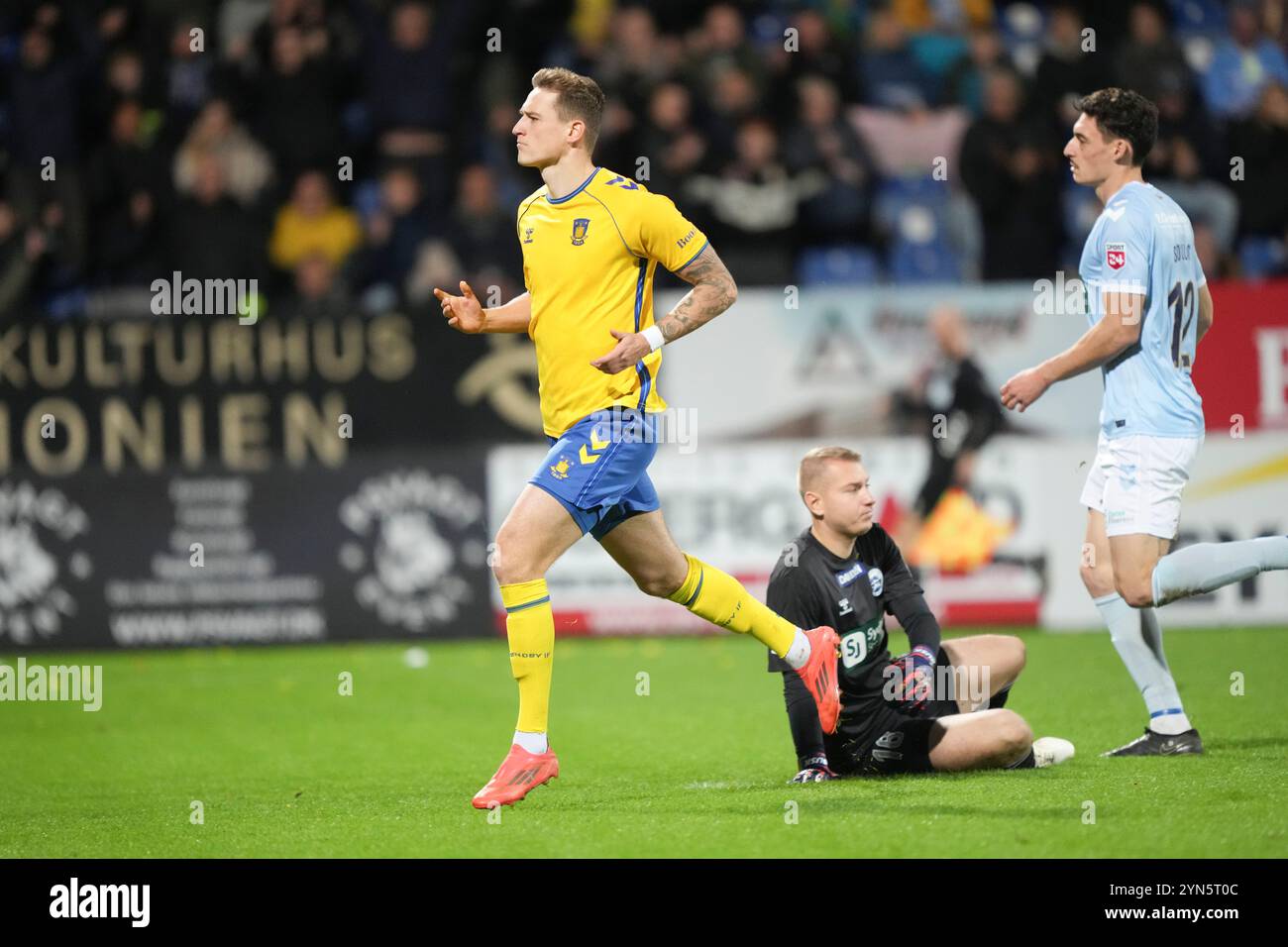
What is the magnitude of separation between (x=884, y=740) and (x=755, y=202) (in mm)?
7749

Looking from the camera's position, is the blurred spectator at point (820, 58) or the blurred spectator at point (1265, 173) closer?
the blurred spectator at point (1265, 173)

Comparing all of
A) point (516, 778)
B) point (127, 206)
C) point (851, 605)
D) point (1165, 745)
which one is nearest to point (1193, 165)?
point (127, 206)

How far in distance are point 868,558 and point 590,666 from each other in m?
4.60

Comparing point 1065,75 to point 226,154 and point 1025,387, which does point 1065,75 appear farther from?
point 1025,387

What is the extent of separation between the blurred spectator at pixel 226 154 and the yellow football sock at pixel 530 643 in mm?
8644

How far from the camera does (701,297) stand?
6.04 meters

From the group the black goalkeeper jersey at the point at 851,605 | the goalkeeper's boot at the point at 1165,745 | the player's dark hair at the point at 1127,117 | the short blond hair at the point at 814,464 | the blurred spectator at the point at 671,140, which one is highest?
the blurred spectator at the point at 671,140

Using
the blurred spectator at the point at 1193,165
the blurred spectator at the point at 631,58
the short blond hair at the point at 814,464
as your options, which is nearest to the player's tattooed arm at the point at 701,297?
the short blond hair at the point at 814,464

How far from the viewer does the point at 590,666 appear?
11.0 metres

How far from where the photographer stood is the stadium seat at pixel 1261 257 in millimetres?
14000

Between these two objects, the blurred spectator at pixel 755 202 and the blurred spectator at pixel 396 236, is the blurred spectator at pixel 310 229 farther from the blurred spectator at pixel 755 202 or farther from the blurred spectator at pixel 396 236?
the blurred spectator at pixel 755 202

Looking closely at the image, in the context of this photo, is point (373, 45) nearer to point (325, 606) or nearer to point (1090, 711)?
point (325, 606)

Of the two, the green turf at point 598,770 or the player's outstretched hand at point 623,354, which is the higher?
the player's outstretched hand at point 623,354

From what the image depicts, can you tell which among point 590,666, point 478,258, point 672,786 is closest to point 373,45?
point 478,258
